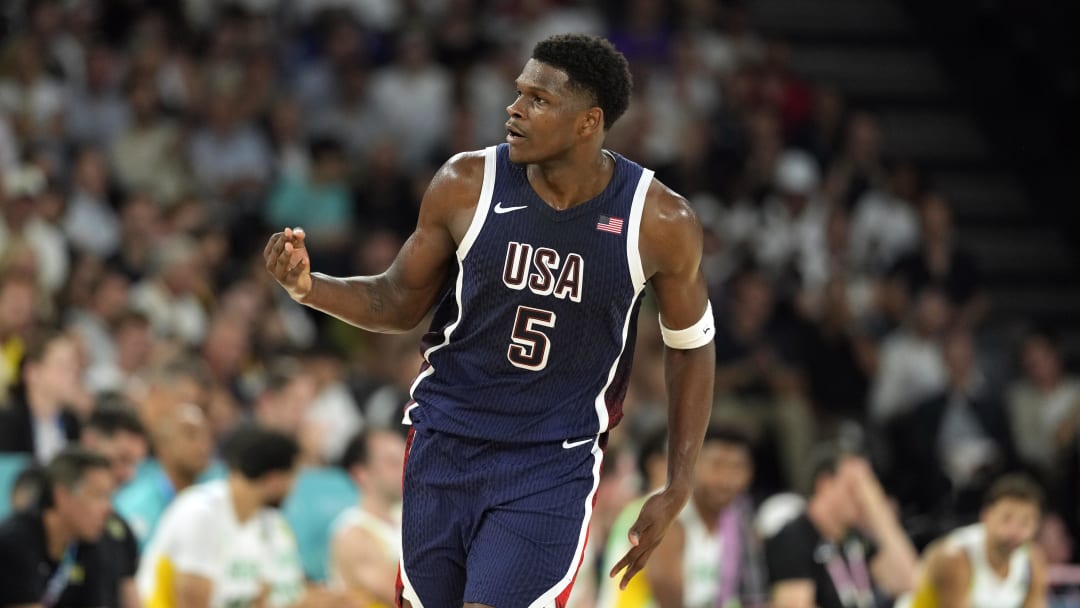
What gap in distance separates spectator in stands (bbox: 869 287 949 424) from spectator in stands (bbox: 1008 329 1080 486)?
0.62 meters

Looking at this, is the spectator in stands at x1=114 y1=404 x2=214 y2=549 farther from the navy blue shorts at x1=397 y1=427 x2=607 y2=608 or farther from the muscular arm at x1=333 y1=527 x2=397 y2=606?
the navy blue shorts at x1=397 y1=427 x2=607 y2=608

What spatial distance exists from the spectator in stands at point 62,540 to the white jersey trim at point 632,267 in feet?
9.93

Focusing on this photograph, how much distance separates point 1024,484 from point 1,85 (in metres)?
7.65

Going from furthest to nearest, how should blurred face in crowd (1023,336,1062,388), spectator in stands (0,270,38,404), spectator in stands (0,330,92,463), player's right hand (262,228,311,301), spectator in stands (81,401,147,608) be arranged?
1. blurred face in crowd (1023,336,1062,388)
2. spectator in stands (0,270,38,404)
3. spectator in stands (0,330,92,463)
4. spectator in stands (81,401,147,608)
5. player's right hand (262,228,311,301)

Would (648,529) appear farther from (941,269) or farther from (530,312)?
(941,269)

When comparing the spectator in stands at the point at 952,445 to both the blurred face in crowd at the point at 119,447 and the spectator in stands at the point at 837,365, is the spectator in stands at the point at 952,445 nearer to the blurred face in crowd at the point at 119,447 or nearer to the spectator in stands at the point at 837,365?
the spectator in stands at the point at 837,365

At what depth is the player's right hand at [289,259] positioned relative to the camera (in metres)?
4.21

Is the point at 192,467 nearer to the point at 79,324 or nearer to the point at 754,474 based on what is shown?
the point at 79,324

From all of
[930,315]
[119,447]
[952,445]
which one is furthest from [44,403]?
[930,315]

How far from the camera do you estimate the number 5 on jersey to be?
173 inches

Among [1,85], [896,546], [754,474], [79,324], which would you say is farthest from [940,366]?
[1,85]

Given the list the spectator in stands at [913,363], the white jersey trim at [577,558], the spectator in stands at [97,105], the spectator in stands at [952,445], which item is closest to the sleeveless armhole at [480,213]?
the white jersey trim at [577,558]

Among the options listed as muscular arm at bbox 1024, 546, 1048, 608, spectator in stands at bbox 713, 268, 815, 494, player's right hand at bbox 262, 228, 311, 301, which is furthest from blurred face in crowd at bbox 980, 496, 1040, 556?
player's right hand at bbox 262, 228, 311, 301

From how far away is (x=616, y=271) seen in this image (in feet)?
14.5
